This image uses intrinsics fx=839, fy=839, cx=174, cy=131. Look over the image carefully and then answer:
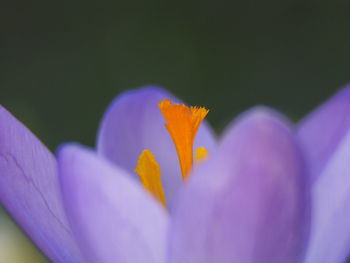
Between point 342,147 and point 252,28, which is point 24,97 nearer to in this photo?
point 252,28

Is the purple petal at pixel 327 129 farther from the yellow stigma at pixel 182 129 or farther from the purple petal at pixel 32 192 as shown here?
the purple petal at pixel 32 192

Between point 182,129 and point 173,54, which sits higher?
point 173,54

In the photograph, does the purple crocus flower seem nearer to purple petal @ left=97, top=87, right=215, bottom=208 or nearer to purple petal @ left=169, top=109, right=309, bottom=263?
purple petal @ left=169, top=109, right=309, bottom=263

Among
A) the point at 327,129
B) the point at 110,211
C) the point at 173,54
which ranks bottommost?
the point at 110,211

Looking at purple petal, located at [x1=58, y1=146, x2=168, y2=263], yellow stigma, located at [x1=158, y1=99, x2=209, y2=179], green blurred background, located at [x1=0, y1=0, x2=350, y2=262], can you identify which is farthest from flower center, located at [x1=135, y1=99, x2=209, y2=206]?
green blurred background, located at [x1=0, y1=0, x2=350, y2=262]

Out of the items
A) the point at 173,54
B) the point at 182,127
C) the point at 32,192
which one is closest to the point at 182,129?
the point at 182,127

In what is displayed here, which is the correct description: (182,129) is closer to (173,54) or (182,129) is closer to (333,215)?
(333,215)
